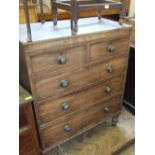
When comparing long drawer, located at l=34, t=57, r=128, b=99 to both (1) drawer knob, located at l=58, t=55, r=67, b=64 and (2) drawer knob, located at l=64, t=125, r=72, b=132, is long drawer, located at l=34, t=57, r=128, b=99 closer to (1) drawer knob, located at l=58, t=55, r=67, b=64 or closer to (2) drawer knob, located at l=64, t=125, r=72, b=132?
(1) drawer knob, located at l=58, t=55, r=67, b=64

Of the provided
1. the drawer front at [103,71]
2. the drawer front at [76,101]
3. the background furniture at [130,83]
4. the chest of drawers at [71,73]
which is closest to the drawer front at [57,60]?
the chest of drawers at [71,73]

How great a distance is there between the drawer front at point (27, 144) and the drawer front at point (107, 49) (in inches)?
24.6

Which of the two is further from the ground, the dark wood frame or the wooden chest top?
the dark wood frame

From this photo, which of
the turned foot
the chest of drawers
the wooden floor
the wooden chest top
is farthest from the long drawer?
the wooden floor

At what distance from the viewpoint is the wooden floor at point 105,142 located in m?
1.55

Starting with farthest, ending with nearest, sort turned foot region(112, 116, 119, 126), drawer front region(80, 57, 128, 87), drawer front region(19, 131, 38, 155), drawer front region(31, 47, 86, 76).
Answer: turned foot region(112, 116, 119, 126)
drawer front region(80, 57, 128, 87)
drawer front region(19, 131, 38, 155)
drawer front region(31, 47, 86, 76)

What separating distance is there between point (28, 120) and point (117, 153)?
32.5 inches

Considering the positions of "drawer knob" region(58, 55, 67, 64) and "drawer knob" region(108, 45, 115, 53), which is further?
"drawer knob" region(108, 45, 115, 53)

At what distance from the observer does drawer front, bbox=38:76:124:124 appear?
1.20 meters

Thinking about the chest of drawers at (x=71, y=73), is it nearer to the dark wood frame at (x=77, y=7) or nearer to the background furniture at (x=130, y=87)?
the dark wood frame at (x=77, y=7)

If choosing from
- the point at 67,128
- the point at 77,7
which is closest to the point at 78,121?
A: the point at 67,128

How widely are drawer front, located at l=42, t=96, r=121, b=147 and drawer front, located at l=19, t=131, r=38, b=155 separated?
0.30 ft
